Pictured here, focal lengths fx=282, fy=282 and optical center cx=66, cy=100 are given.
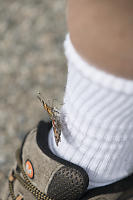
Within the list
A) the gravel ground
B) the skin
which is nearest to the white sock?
the skin

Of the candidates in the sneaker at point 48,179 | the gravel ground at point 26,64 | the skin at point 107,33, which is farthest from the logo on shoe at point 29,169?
the gravel ground at point 26,64

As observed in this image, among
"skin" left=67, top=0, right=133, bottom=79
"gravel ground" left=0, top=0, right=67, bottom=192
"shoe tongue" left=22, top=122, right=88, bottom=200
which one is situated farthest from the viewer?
"gravel ground" left=0, top=0, right=67, bottom=192

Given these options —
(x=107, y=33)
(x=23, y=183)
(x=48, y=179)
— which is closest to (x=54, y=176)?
(x=48, y=179)

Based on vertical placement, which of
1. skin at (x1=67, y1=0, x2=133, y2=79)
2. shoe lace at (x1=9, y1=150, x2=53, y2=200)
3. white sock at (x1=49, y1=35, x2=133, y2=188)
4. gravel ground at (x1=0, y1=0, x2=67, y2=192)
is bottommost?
Answer: shoe lace at (x1=9, y1=150, x2=53, y2=200)

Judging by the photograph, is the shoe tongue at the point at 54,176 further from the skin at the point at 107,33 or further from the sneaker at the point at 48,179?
the skin at the point at 107,33

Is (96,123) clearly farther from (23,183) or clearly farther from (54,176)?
(23,183)

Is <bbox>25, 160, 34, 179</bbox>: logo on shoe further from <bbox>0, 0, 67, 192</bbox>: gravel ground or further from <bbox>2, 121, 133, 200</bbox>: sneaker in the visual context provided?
<bbox>0, 0, 67, 192</bbox>: gravel ground

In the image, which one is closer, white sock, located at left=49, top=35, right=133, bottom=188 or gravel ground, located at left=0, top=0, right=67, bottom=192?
white sock, located at left=49, top=35, right=133, bottom=188
